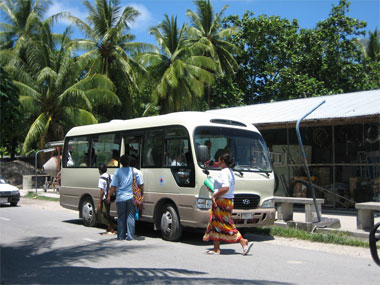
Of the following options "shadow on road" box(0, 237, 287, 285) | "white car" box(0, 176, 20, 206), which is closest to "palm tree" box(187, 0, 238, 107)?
"white car" box(0, 176, 20, 206)

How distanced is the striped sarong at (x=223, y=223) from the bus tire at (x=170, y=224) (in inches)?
59.5

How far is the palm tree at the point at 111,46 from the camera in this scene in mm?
28859

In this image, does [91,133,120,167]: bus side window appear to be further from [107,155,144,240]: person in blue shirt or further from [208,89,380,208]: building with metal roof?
[208,89,380,208]: building with metal roof

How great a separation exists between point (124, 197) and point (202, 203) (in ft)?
5.44

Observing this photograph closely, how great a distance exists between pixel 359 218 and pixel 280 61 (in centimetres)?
2432

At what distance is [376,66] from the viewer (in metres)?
32.6

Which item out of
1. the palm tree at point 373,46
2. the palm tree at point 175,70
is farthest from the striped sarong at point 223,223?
the palm tree at point 373,46

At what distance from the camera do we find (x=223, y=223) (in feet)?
26.5

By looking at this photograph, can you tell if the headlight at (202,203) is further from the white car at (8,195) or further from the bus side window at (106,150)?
the white car at (8,195)

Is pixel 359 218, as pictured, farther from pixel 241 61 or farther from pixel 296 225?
pixel 241 61

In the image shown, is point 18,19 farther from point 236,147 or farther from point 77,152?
point 236,147

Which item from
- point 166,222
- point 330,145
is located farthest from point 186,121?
point 330,145

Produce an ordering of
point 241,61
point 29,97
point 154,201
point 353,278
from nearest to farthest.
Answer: point 353,278 → point 154,201 → point 29,97 → point 241,61

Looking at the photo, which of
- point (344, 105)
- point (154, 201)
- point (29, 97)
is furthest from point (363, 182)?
point (29, 97)
